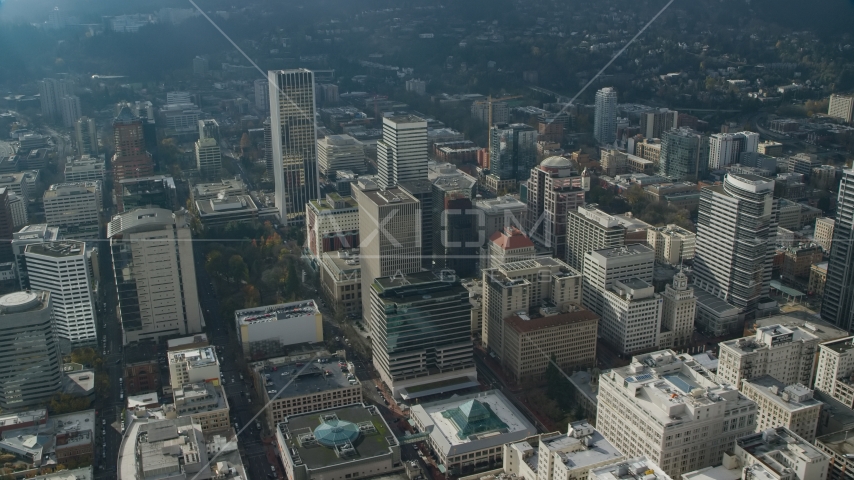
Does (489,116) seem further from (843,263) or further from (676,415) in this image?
(676,415)

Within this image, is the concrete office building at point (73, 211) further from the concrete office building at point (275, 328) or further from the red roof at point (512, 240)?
the red roof at point (512, 240)

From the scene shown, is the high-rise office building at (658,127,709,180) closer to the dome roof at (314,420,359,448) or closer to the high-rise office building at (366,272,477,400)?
the high-rise office building at (366,272,477,400)

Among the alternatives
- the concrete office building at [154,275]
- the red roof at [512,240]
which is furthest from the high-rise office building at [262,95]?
the red roof at [512,240]

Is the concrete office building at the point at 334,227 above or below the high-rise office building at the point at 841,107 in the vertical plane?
below

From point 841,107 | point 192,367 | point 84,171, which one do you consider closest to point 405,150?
point 192,367

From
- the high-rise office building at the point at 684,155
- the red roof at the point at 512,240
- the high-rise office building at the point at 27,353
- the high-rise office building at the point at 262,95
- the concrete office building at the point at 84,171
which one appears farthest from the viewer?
the high-rise office building at the point at 262,95

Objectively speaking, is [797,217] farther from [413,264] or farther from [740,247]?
[413,264]

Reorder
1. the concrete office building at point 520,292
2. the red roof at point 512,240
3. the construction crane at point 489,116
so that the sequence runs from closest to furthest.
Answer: the concrete office building at point 520,292, the red roof at point 512,240, the construction crane at point 489,116
